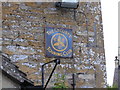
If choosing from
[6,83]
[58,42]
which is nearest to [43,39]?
[58,42]

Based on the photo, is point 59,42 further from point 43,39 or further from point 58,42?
point 43,39

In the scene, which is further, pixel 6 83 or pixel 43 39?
pixel 43 39

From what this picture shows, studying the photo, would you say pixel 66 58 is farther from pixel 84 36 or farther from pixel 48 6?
pixel 48 6

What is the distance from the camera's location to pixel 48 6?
904 centimetres

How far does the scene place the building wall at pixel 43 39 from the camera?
849 cm

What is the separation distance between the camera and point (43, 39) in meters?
8.75

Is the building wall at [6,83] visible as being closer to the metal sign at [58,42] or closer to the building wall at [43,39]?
the building wall at [43,39]

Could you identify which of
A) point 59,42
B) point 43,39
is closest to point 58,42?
point 59,42

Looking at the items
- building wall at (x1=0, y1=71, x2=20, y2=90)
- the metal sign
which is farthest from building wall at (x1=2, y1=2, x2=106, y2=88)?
building wall at (x1=0, y1=71, x2=20, y2=90)

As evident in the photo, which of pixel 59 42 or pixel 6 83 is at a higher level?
pixel 59 42

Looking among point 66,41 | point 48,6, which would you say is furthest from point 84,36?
point 48,6

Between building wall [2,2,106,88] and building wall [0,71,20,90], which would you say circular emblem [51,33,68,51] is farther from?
building wall [0,71,20,90]

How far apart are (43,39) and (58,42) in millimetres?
401

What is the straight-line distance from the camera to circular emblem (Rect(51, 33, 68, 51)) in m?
8.75
